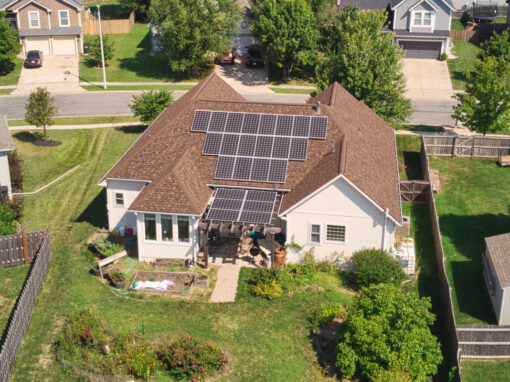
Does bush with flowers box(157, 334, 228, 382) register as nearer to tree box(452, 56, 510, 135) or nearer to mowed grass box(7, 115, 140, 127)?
tree box(452, 56, 510, 135)

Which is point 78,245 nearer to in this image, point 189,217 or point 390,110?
point 189,217

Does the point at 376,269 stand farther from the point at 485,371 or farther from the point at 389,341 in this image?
the point at 485,371

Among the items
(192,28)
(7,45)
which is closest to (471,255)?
(192,28)

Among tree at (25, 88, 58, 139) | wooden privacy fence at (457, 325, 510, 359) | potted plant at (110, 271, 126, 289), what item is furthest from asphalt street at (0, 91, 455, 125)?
wooden privacy fence at (457, 325, 510, 359)

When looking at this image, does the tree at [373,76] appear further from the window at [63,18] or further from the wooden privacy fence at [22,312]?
the window at [63,18]

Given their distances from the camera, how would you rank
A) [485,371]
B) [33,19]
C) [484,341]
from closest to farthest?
1. [485,371]
2. [484,341]
3. [33,19]

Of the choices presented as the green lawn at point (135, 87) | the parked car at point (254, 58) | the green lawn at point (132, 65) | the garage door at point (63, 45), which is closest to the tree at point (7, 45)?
the garage door at point (63, 45)
